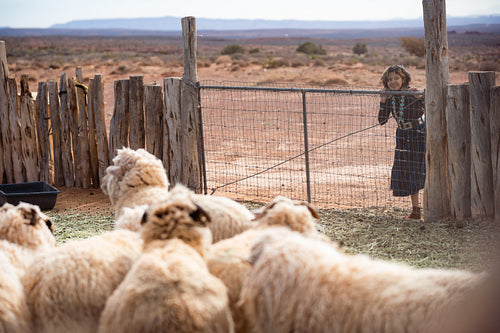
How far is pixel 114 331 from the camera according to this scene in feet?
11.3

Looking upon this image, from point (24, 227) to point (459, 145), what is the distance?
5903 mm

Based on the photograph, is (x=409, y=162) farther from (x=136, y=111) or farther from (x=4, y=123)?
(x=4, y=123)

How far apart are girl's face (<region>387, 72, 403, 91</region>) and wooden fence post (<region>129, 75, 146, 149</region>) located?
4.57 metres

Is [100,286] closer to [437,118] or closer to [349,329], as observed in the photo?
[349,329]

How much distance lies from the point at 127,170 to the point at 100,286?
282cm

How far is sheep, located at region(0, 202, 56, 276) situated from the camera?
469cm

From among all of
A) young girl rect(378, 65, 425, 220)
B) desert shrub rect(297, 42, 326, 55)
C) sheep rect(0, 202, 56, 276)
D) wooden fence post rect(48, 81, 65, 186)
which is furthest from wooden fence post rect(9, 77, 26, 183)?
desert shrub rect(297, 42, 326, 55)

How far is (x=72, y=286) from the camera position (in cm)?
392

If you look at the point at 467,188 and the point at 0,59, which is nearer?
the point at 467,188

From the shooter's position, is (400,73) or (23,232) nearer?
(23,232)

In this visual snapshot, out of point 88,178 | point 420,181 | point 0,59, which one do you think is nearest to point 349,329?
point 420,181

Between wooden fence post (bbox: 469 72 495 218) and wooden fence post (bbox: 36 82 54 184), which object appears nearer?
wooden fence post (bbox: 469 72 495 218)

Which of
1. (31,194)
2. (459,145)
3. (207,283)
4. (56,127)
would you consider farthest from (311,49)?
(207,283)

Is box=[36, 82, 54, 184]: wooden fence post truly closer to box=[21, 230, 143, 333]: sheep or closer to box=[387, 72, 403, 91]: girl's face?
box=[387, 72, 403, 91]: girl's face
